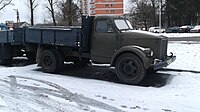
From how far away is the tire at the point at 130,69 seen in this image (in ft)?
30.0

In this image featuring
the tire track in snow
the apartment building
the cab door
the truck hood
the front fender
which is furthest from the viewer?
the apartment building

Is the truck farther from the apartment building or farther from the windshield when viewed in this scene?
the apartment building

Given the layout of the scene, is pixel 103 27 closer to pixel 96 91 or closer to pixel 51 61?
pixel 51 61

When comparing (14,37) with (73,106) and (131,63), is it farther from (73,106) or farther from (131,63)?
(73,106)

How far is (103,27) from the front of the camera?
10.2 m

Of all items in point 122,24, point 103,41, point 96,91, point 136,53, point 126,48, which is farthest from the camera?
point 122,24

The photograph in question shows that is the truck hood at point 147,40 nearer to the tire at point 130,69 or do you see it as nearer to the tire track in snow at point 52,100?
the tire at point 130,69

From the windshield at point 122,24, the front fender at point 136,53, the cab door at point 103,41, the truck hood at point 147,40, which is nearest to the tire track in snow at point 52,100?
the cab door at point 103,41

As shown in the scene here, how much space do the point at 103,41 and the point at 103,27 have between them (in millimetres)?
494

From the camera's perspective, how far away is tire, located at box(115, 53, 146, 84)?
913 centimetres

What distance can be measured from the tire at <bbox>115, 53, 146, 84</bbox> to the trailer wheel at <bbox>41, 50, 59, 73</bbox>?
274cm

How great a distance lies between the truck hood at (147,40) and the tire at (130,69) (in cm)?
52

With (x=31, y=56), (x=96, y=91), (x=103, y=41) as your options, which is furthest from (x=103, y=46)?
(x=31, y=56)

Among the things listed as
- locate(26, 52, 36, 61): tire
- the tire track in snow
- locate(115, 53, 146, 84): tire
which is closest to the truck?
locate(115, 53, 146, 84): tire
